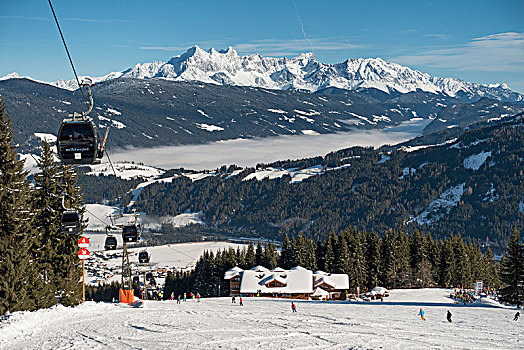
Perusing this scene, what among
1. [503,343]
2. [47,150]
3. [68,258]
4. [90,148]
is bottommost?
[503,343]

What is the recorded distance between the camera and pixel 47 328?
113 ft

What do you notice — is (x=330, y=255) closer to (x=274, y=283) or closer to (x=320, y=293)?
(x=320, y=293)

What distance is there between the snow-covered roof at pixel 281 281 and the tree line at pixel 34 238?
5399cm

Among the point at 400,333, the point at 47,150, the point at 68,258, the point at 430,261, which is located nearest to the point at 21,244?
the point at 68,258

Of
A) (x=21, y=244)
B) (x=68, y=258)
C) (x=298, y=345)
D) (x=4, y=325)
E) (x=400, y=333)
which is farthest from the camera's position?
(x=68, y=258)

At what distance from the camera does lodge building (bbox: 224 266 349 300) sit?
98.5 metres

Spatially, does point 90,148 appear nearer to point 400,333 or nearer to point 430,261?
point 400,333

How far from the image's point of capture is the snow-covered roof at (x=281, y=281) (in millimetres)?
100062

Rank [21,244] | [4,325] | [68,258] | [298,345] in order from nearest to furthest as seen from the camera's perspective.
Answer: [298,345]
[4,325]
[21,244]
[68,258]

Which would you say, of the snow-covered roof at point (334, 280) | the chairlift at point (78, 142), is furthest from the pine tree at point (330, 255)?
the chairlift at point (78, 142)

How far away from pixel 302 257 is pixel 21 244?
7647cm

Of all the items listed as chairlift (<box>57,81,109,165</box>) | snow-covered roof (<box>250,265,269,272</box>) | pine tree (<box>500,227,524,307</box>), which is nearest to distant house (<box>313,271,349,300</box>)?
snow-covered roof (<box>250,265,269,272</box>)

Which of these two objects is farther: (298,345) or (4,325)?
(4,325)

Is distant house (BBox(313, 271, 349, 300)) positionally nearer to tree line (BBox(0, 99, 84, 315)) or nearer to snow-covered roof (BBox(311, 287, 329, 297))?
snow-covered roof (BBox(311, 287, 329, 297))
